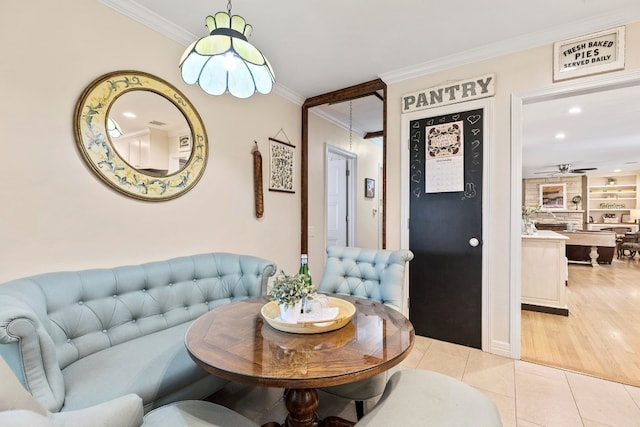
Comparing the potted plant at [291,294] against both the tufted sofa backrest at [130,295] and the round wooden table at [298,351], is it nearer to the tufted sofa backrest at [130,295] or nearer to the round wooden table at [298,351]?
the round wooden table at [298,351]

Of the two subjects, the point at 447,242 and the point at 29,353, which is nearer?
the point at 29,353

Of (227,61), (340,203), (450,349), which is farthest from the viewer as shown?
(340,203)

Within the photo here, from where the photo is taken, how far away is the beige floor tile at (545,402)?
5.48 feet

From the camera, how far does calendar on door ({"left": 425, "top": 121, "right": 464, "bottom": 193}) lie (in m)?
2.58

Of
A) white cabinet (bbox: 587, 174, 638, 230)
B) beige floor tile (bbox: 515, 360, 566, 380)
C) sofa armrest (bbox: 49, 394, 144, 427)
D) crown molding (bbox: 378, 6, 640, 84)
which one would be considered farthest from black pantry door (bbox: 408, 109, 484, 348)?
white cabinet (bbox: 587, 174, 638, 230)

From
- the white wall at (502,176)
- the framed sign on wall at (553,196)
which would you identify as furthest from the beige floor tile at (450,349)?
the framed sign on wall at (553,196)

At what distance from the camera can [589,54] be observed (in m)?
2.11

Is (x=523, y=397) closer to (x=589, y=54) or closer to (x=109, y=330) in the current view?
(x=589, y=54)

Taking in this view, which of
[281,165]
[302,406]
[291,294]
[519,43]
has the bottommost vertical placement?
[302,406]

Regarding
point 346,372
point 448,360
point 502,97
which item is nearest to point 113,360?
point 346,372

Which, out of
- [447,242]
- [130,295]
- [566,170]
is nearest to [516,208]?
[447,242]

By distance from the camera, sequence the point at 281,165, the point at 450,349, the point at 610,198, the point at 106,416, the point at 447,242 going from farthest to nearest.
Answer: the point at 610,198
the point at 281,165
the point at 447,242
the point at 450,349
the point at 106,416

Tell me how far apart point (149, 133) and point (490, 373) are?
311 cm

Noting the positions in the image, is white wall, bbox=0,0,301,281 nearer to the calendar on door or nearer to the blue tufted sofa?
the blue tufted sofa
